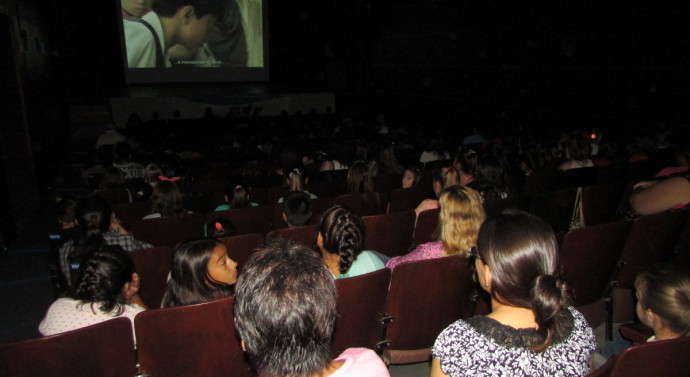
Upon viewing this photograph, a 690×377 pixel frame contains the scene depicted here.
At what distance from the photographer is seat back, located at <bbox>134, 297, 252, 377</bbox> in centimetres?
186

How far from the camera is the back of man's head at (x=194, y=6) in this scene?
549 inches

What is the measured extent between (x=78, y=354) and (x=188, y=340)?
15.2 inches

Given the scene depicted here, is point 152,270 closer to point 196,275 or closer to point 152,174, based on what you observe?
point 196,275

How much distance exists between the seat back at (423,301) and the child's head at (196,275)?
31.8 inches

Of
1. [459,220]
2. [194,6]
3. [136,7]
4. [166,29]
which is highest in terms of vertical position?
[194,6]

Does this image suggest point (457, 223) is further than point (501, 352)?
Yes

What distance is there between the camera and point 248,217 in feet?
12.5

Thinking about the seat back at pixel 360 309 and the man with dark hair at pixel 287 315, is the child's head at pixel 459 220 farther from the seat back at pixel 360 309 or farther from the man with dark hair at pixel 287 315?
the man with dark hair at pixel 287 315

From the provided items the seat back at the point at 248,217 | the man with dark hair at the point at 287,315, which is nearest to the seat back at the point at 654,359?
the man with dark hair at the point at 287,315

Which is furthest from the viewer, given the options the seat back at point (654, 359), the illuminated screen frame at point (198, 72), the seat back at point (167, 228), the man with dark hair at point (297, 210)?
the illuminated screen frame at point (198, 72)

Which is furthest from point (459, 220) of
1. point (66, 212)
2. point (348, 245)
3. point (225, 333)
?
point (66, 212)

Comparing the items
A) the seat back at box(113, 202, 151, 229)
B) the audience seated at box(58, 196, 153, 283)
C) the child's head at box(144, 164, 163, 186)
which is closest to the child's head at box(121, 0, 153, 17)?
the child's head at box(144, 164, 163, 186)

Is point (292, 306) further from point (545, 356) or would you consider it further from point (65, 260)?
point (65, 260)

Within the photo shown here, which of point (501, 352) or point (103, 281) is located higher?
point (501, 352)
